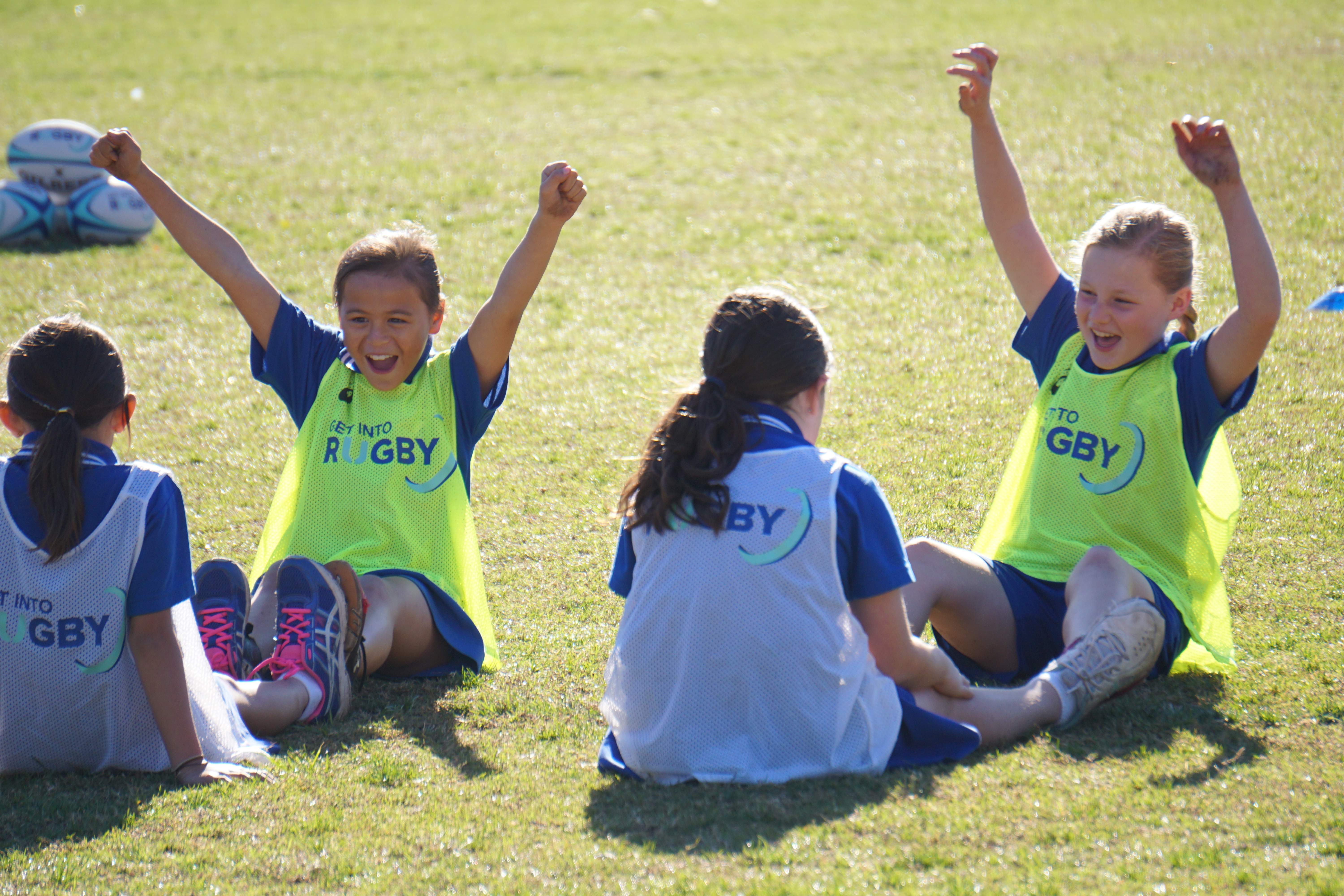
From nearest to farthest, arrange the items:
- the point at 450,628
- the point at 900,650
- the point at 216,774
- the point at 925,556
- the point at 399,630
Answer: the point at 900,650
the point at 216,774
the point at 925,556
the point at 399,630
the point at 450,628

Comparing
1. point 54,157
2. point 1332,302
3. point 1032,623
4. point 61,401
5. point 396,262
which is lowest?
point 1032,623

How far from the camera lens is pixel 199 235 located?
3986mm

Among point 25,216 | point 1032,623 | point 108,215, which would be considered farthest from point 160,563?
point 25,216

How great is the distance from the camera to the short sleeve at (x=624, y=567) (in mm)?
3146

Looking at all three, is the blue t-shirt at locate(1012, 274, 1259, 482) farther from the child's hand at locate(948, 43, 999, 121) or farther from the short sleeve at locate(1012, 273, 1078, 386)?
the child's hand at locate(948, 43, 999, 121)

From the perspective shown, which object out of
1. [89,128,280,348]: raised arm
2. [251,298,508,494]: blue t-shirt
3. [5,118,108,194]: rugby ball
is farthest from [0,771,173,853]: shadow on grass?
[5,118,108,194]: rugby ball

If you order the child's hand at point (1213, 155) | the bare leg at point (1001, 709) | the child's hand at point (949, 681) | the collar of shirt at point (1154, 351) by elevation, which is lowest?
the bare leg at point (1001, 709)

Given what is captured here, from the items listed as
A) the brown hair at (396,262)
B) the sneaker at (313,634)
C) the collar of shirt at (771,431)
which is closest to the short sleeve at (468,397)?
the brown hair at (396,262)

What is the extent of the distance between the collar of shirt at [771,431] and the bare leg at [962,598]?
0.84 m

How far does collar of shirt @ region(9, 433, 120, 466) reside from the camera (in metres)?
3.05

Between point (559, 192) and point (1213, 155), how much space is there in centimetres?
173

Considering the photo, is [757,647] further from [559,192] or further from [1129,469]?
[559,192]

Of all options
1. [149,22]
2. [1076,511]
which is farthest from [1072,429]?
[149,22]

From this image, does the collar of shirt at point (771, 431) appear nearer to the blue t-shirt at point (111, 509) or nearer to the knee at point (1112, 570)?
the knee at point (1112, 570)
